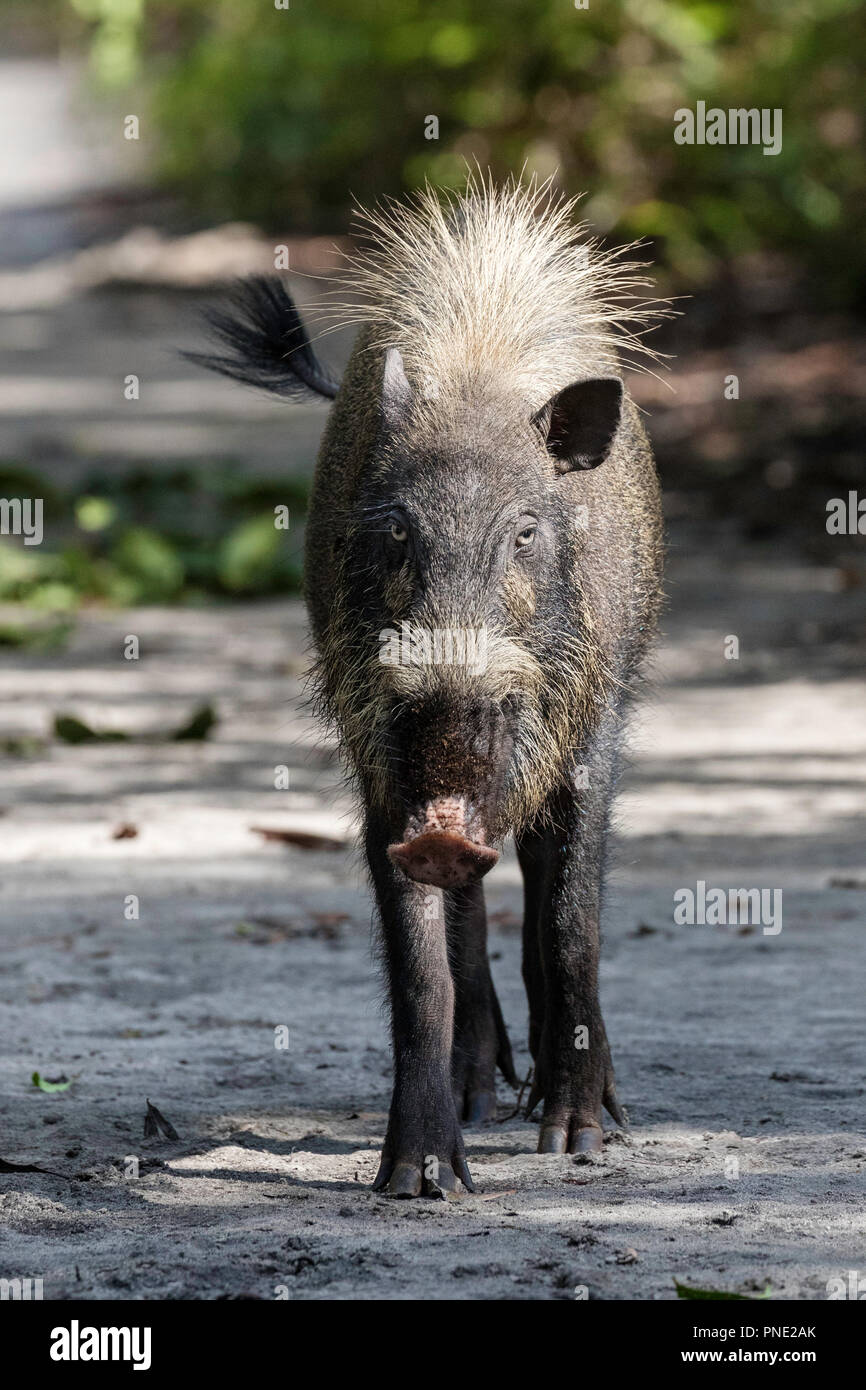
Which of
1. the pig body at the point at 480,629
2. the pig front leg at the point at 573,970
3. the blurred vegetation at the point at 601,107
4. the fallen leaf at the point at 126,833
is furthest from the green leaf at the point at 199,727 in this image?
the blurred vegetation at the point at 601,107

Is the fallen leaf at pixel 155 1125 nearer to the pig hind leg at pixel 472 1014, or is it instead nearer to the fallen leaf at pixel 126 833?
the pig hind leg at pixel 472 1014

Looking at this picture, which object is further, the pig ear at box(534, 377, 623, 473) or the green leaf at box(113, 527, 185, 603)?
the green leaf at box(113, 527, 185, 603)

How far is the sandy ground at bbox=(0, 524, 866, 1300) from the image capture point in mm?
4141

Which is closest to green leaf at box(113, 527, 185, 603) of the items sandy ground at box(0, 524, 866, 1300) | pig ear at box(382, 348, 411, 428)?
sandy ground at box(0, 524, 866, 1300)

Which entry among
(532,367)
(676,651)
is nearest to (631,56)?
(676,651)

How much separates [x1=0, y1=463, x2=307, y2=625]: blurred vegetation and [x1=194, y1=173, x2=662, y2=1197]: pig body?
6.39 meters

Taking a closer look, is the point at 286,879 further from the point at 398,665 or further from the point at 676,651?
the point at 676,651

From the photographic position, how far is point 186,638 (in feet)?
39.0

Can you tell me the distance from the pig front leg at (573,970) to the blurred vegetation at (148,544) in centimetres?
678

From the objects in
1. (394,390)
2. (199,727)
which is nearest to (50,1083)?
(394,390)

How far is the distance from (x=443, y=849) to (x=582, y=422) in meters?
1.29

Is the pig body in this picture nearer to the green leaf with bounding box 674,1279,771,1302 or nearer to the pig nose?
the pig nose

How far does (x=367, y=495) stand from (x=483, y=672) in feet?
2.27

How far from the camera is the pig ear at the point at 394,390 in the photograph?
482 centimetres
